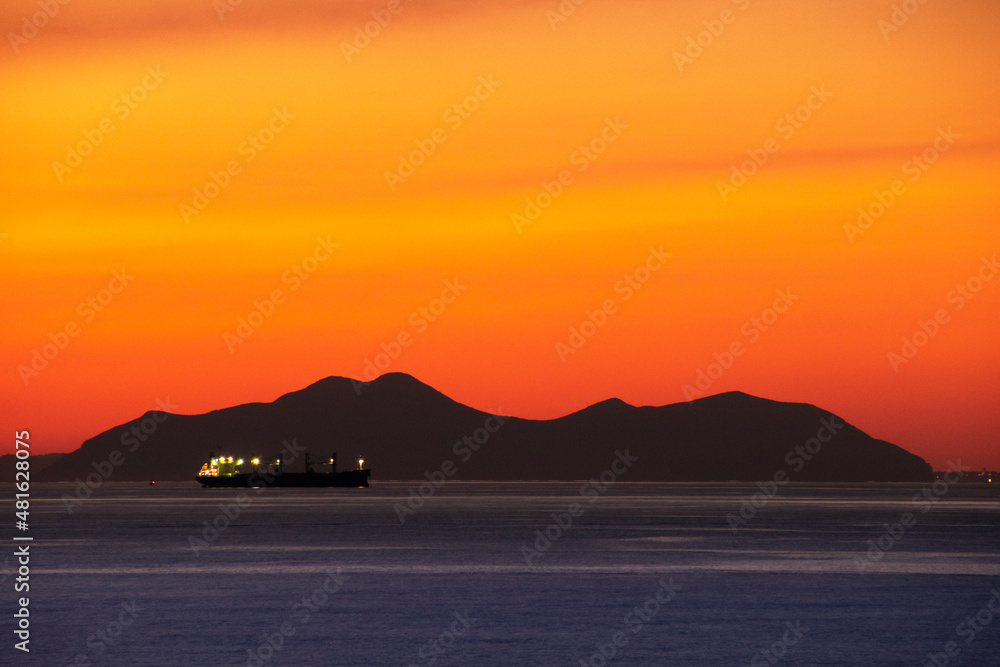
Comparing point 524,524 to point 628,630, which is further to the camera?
point 524,524

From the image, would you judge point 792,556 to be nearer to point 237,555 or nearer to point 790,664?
point 237,555

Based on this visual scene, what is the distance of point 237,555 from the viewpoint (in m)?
69.2

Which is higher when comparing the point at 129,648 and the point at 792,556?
the point at 792,556

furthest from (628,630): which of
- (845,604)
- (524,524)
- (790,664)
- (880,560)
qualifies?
(524,524)

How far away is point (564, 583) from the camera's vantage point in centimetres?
5238

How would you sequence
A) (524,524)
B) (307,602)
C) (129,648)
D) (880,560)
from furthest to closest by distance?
(524,524) < (880,560) < (307,602) < (129,648)

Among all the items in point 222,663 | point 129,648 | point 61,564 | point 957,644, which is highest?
point 957,644

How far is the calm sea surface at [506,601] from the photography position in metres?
32.9

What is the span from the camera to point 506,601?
45188mm

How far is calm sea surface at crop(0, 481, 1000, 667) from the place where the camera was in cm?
3294

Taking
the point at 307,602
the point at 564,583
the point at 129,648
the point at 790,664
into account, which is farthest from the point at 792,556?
the point at 129,648

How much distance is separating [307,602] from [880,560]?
3464 centimetres

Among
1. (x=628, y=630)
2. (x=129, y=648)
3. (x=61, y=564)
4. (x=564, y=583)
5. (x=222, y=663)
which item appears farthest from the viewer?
(x=61, y=564)

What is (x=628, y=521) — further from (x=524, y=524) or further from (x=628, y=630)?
(x=628, y=630)
